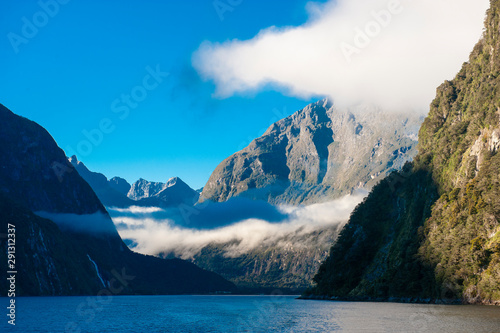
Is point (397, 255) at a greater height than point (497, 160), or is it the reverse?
point (497, 160)

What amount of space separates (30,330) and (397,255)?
14377 centimetres

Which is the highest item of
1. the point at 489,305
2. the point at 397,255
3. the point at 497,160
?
the point at 497,160

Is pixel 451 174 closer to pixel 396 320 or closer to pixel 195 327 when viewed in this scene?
pixel 396 320

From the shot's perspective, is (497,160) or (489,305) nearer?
(489,305)

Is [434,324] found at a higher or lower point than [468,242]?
lower

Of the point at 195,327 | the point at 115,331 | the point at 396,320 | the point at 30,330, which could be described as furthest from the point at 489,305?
the point at 30,330

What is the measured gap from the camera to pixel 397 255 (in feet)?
643

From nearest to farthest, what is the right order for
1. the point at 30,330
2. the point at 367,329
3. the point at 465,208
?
the point at 367,329 → the point at 30,330 → the point at 465,208

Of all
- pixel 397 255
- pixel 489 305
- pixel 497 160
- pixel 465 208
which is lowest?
pixel 489 305

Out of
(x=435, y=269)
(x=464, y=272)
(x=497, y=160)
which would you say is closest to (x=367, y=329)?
(x=464, y=272)

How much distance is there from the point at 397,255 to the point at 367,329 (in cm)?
10835

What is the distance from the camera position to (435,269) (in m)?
166

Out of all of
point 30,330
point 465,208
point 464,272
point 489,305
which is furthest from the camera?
point 465,208

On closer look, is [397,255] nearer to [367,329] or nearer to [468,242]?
[468,242]
